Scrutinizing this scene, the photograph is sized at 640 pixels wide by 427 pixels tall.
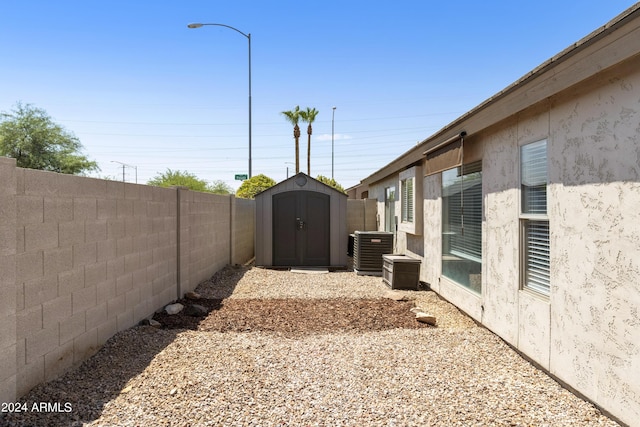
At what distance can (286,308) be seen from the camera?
6.94 metres

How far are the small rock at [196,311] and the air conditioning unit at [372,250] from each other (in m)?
5.06

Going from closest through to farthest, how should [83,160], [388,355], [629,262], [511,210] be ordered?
[629,262], [388,355], [511,210], [83,160]

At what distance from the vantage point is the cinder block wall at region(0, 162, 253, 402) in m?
3.06

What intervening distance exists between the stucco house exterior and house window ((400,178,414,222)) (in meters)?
3.07

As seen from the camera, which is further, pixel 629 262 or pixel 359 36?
pixel 359 36

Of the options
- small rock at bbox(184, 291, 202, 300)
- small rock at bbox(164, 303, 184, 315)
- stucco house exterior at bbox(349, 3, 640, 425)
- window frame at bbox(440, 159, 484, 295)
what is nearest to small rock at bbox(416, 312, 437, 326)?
stucco house exterior at bbox(349, 3, 640, 425)

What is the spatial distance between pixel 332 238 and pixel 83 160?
2727cm

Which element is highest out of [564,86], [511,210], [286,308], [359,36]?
[359,36]

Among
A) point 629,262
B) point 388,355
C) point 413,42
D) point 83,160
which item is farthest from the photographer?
point 83,160

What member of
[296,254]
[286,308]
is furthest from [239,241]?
[286,308]

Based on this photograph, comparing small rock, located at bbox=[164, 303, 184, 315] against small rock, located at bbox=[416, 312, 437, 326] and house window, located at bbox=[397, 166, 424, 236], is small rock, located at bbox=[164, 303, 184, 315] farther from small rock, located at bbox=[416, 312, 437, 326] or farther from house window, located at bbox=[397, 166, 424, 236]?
house window, located at bbox=[397, 166, 424, 236]

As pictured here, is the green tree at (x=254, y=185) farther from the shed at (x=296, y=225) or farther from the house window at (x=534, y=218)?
the house window at (x=534, y=218)

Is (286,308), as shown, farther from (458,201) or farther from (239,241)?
(239,241)

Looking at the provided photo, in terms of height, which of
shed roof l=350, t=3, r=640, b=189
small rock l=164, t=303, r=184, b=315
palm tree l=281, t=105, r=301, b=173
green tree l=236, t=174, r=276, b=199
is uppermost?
palm tree l=281, t=105, r=301, b=173
